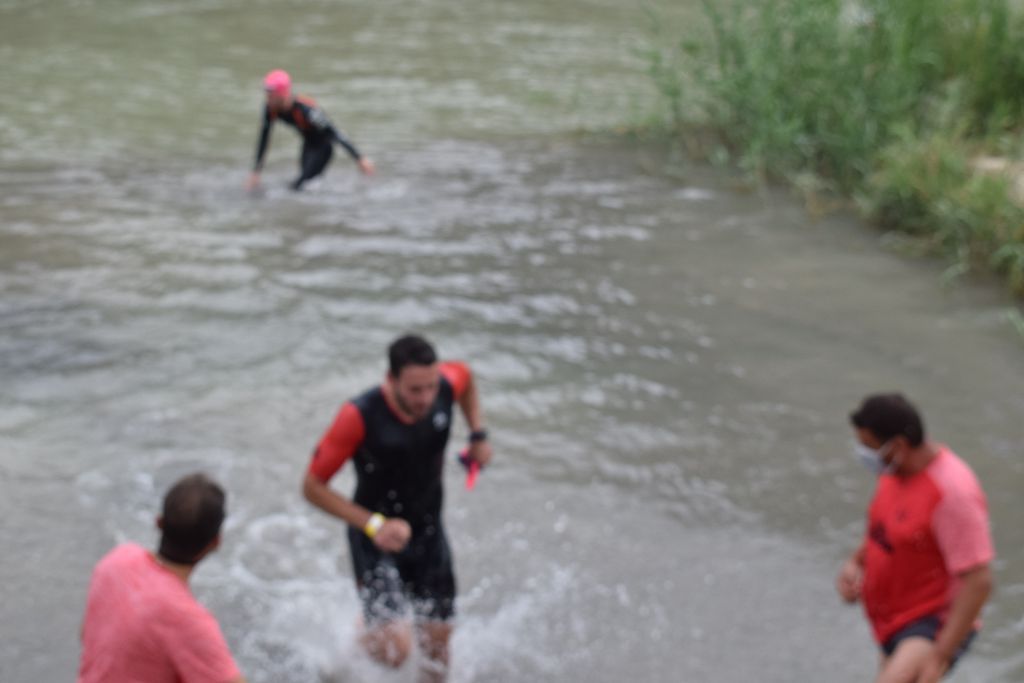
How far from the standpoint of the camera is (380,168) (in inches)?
550

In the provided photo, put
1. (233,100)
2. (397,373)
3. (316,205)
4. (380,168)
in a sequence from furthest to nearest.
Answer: (233,100) < (380,168) < (316,205) < (397,373)

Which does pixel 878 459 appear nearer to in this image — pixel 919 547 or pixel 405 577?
pixel 919 547

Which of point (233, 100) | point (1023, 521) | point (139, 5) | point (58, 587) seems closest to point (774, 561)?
point (1023, 521)

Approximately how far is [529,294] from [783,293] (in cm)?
204

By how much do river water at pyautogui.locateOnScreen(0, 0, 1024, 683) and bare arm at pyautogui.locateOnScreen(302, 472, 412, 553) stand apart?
45.4 inches

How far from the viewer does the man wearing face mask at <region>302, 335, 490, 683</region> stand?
5098 millimetres

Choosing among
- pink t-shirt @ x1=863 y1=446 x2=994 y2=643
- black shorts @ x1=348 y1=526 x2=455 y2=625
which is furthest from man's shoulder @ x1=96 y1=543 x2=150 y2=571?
pink t-shirt @ x1=863 y1=446 x2=994 y2=643

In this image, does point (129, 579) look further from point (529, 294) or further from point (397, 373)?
point (529, 294)

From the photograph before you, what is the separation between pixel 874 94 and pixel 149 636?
1053 cm

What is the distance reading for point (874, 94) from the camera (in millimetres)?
12492

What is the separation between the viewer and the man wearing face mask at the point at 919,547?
4.34m

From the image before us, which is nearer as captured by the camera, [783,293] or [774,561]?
[774,561]

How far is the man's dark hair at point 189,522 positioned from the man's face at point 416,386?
4.69 ft

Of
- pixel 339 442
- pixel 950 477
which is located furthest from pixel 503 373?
pixel 950 477
